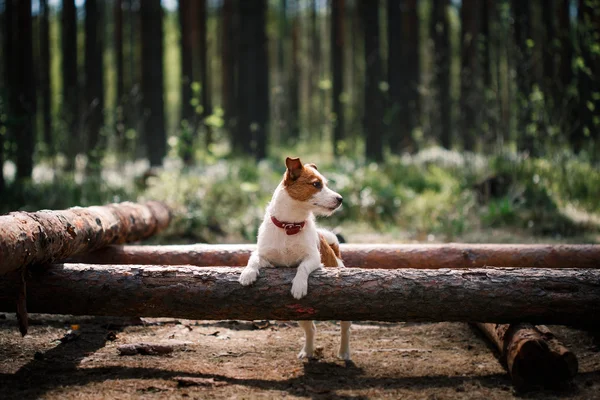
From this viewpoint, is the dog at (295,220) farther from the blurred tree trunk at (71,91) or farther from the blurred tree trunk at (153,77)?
the blurred tree trunk at (153,77)

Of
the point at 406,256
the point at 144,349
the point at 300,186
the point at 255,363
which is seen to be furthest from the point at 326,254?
the point at 144,349

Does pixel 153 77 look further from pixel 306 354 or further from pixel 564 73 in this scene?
pixel 306 354

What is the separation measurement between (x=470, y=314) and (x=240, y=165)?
10041 millimetres

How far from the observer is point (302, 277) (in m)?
4.50

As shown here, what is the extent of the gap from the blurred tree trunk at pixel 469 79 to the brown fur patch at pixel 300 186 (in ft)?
27.6

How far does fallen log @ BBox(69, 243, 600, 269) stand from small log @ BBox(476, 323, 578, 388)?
1.89 m

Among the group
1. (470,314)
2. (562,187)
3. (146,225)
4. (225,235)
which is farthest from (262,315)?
(562,187)

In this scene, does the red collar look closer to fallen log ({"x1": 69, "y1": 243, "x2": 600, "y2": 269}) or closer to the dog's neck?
the dog's neck

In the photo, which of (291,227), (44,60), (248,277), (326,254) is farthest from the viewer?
(44,60)

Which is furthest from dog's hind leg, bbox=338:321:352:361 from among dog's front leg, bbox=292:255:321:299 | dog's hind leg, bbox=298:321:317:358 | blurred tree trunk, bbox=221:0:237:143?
blurred tree trunk, bbox=221:0:237:143

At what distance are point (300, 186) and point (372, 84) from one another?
40.5 feet

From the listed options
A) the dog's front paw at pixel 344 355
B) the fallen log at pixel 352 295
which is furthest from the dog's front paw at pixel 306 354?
the fallen log at pixel 352 295

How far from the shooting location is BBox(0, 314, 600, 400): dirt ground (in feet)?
13.4

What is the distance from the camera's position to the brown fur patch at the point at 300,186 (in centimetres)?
481
